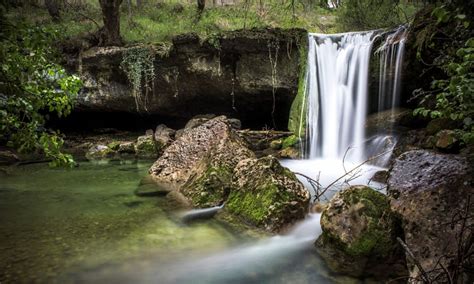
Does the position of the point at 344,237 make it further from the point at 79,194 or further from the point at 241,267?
the point at 79,194

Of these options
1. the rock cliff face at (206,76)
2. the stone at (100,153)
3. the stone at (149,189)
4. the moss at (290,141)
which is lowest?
the stone at (100,153)

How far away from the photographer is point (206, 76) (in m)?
12.3

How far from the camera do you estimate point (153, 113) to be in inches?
561

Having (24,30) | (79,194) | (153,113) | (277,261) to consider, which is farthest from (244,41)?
(24,30)

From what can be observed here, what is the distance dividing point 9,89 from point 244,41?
8.88m

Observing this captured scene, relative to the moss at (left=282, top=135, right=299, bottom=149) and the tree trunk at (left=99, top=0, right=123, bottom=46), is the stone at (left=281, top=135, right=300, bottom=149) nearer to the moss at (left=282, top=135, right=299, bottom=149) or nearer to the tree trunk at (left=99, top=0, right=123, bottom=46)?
the moss at (left=282, top=135, right=299, bottom=149)

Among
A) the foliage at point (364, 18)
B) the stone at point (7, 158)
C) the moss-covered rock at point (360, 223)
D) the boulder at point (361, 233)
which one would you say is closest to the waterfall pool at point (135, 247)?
the boulder at point (361, 233)

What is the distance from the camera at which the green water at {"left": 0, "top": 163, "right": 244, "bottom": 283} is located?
4047 mm

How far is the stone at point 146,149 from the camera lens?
38.8ft

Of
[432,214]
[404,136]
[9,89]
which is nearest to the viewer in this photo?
[9,89]

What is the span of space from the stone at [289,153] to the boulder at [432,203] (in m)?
6.35

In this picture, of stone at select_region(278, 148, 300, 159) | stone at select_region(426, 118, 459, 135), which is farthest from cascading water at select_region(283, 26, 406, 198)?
stone at select_region(426, 118, 459, 135)

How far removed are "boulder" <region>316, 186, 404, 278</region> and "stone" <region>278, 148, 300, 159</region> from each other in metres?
6.13

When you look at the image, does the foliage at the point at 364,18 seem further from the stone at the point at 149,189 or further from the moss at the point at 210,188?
the stone at the point at 149,189
